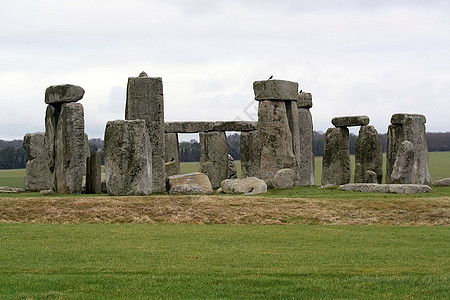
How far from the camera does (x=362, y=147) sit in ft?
106

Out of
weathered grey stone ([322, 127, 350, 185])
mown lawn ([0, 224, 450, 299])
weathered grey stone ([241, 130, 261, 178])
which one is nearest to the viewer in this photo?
mown lawn ([0, 224, 450, 299])

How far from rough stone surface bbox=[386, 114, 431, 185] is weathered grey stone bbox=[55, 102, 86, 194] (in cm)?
1142

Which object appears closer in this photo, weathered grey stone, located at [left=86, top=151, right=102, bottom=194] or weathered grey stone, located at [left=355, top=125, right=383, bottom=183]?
weathered grey stone, located at [left=86, top=151, right=102, bottom=194]

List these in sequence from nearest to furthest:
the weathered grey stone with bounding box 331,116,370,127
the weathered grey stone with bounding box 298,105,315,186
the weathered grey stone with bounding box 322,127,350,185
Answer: the weathered grey stone with bounding box 331,116,370,127, the weathered grey stone with bounding box 322,127,350,185, the weathered grey stone with bounding box 298,105,315,186

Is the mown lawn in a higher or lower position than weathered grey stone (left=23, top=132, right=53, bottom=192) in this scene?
lower

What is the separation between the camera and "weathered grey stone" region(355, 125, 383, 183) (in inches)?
1264

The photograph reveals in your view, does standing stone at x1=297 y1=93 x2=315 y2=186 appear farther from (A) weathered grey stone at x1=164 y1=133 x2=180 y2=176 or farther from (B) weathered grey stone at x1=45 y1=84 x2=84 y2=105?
(B) weathered grey stone at x1=45 y1=84 x2=84 y2=105

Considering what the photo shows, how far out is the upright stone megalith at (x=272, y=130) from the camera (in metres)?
28.6

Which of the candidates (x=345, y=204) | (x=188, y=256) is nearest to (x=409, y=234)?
(x=345, y=204)

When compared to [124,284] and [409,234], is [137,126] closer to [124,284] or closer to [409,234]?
[409,234]

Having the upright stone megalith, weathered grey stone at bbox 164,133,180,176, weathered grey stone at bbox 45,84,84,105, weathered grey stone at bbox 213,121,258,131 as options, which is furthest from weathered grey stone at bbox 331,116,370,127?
weathered grey stone at bbox 45,84,84,105

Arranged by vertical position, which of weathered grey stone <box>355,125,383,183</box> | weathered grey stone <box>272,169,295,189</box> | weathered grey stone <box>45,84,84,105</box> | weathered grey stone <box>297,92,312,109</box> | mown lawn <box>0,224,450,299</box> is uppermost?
weathered grey stone <box>297,92,312,109</box>

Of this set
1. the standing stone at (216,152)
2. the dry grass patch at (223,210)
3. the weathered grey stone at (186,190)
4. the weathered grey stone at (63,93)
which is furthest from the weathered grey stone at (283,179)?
the standing stone at (216,152)

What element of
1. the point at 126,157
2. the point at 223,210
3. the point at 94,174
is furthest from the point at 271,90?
the point at 223,210
